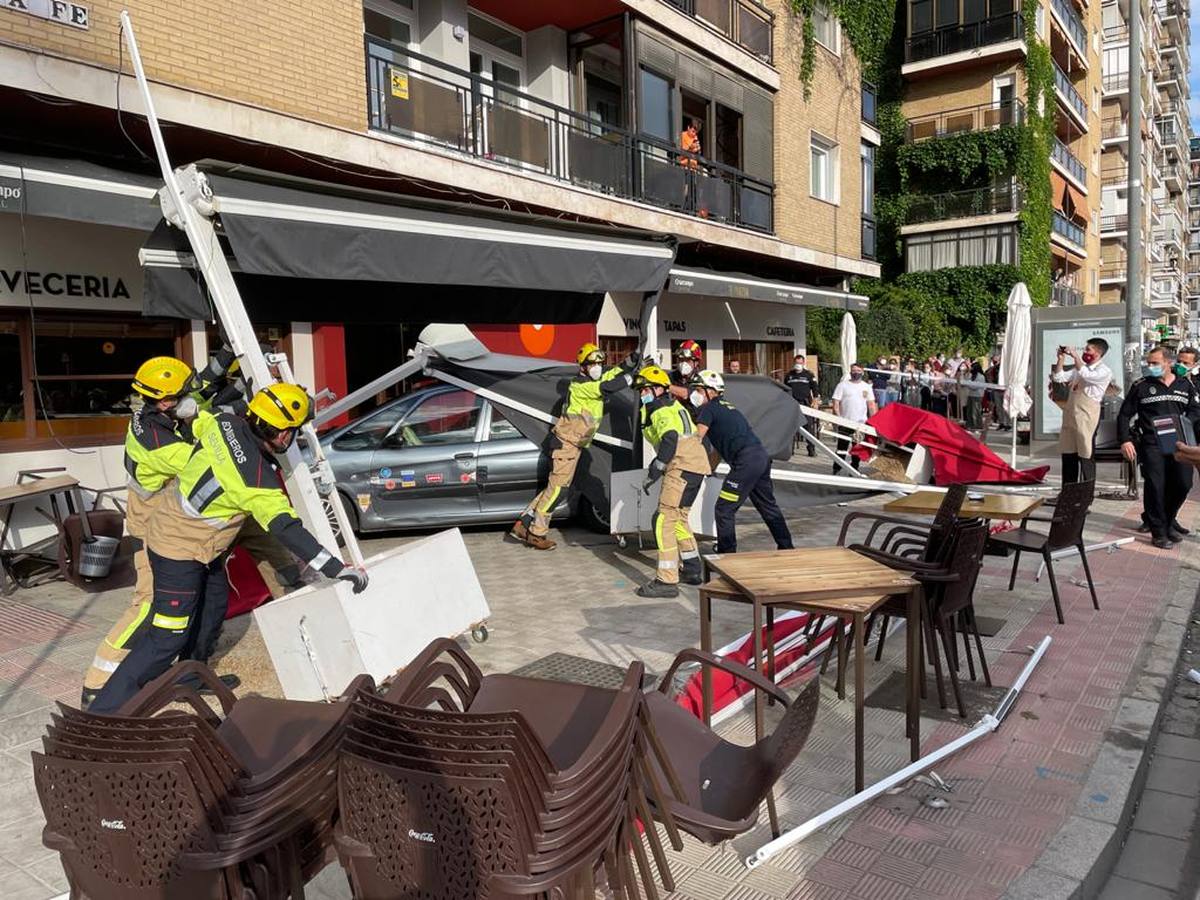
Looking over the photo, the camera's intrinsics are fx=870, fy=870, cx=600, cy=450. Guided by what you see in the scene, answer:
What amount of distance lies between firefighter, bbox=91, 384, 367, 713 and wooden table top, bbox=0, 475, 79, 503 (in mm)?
3429

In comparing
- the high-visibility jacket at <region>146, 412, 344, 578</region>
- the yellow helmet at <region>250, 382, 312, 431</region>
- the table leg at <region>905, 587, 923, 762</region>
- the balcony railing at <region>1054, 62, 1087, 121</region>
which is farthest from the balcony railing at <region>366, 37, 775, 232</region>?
the balcony railing at <region>1054, 62, 1087, 121</region>

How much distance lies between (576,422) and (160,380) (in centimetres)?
404

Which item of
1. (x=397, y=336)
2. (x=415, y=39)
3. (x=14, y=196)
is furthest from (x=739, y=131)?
(x=14, y=196)

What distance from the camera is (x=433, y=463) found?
8758 mm

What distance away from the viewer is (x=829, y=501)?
9625 millimetres

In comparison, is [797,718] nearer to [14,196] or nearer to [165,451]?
[165,451]

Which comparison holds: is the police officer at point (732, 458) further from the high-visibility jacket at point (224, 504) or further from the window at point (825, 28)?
the window at point (825, 28)

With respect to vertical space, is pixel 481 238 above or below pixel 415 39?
below

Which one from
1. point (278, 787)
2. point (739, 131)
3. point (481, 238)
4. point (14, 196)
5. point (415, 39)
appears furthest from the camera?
point (739, 131)

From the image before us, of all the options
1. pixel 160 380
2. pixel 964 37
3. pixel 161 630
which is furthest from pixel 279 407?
pixel 964 37

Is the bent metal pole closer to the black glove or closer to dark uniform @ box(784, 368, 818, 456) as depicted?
the black glove

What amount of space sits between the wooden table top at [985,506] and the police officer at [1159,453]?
294 centimetres

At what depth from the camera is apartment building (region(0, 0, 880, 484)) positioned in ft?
22.6

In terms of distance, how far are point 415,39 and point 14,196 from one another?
7527 millimetres
